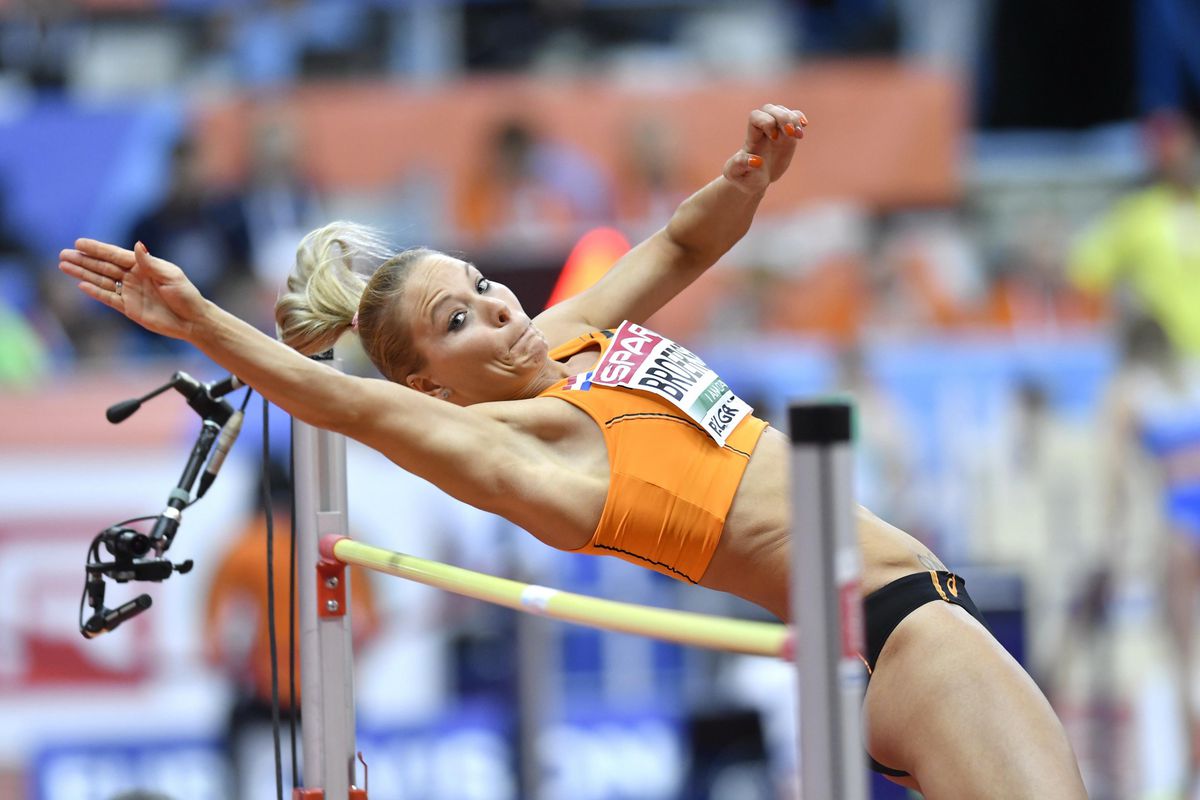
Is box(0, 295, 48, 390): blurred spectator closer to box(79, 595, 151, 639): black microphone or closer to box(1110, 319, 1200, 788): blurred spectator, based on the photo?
box(79, 595, 151, 639): black microphone

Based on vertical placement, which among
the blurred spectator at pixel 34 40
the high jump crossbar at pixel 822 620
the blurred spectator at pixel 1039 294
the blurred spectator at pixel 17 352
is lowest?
the high jump crossbar at pixel 822 620

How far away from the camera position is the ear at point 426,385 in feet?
11.9

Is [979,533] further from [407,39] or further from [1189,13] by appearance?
[1189,13]

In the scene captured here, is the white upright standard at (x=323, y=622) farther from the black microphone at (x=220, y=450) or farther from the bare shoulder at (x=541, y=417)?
the bare shoulder at (x=541, y=417)

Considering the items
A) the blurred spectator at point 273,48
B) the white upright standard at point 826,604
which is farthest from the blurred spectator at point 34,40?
the white upright standard at point 826,604

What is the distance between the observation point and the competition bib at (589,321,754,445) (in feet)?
11.3

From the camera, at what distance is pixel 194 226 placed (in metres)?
8.66

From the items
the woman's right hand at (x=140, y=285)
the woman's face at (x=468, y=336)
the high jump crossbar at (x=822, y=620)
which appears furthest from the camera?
the woman's face at (x=468, y=336)

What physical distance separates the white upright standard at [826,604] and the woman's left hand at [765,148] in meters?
1.53

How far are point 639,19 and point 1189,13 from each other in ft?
15.1

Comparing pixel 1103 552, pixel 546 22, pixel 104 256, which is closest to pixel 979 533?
pixel 1103 552

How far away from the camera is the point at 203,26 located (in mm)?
11172

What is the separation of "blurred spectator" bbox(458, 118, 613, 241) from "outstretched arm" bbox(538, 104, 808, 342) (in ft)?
16.7

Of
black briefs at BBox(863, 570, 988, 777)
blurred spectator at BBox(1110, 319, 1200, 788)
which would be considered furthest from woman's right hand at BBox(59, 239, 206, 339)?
blurred spectator at BBox(1110, 319, 1200, 788)
